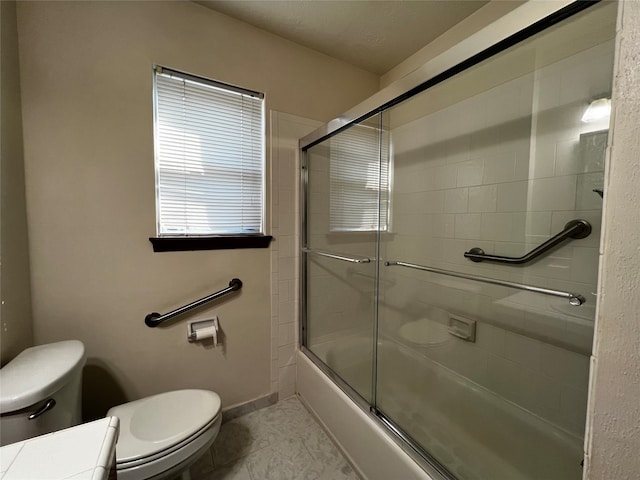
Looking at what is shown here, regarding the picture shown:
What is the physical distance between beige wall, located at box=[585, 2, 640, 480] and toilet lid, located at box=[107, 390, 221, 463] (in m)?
1.24

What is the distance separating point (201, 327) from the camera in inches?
59.6

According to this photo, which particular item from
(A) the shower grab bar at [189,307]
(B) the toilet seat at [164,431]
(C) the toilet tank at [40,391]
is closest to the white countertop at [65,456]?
(C) the toilet tank at [40,391]

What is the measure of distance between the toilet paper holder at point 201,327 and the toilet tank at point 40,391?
1.56 feet

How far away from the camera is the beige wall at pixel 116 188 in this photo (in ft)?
3.75

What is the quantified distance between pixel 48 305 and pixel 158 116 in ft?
3.33

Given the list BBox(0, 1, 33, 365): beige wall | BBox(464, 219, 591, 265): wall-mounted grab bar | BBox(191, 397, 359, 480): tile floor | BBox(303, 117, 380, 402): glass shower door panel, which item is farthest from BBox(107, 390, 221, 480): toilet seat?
BBox(464, 219, 591, 265): wall-mounted grab bar

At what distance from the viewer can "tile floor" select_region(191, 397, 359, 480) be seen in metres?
1.29

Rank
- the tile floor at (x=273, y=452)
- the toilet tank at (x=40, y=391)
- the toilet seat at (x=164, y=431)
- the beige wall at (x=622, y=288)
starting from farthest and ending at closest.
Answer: the tile floor at (x=273, y=452) < the toilet seat at (x=164, y=431) < the toilet tank at (x=40, y=391) < the beige wall at (x=622, y=288)

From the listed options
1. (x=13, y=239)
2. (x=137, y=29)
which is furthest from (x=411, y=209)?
(x=13, y=239)

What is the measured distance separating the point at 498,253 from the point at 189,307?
169 cm

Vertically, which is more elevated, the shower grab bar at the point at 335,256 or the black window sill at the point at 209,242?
the black window sill at the point at 209,242

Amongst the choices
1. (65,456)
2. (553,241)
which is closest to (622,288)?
(65,456)

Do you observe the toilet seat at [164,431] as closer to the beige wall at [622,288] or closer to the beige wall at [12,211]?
the beige wall at [12,211]

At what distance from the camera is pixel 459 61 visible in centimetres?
92
